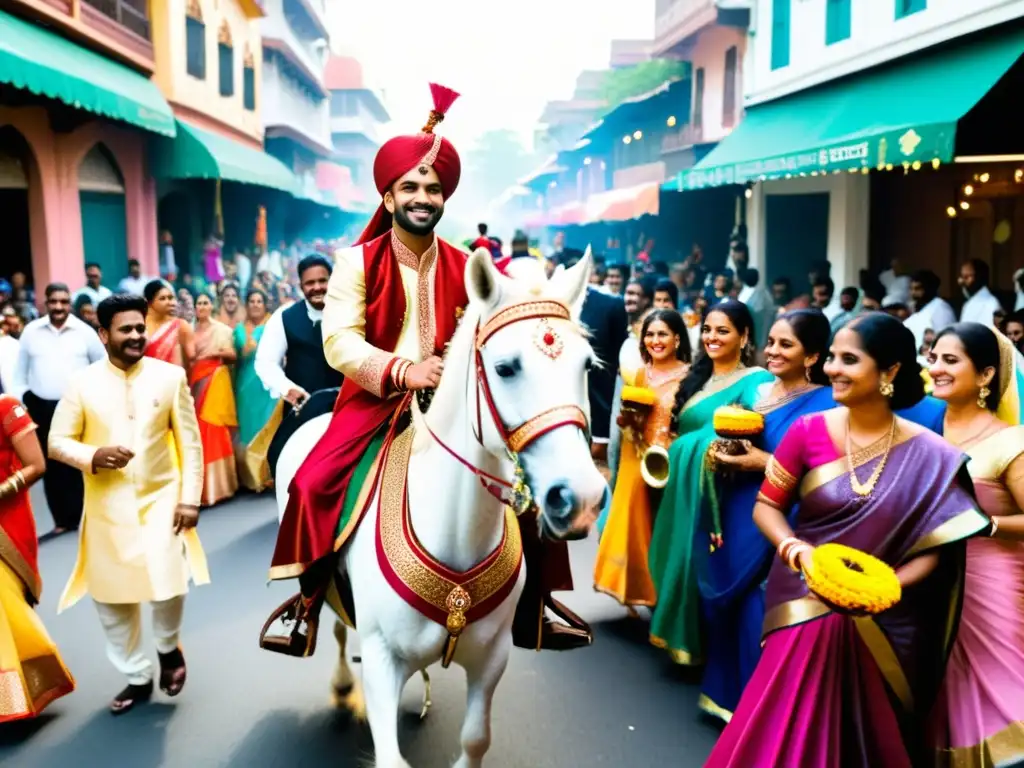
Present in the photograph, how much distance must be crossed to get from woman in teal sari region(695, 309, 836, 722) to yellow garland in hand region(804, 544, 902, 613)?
1.29 m

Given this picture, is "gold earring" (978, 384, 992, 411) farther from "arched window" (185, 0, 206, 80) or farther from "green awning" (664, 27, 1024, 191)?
"arched window" (185, 0, 206, 80)

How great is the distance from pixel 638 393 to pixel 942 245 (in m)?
11.5

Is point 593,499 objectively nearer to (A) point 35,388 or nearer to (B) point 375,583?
(B) point 375,583

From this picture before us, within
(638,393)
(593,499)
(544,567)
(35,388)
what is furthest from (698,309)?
(593,499)

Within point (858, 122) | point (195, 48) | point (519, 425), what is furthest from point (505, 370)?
point (195, 48)

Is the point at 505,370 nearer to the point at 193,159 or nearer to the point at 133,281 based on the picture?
the point at 133,281

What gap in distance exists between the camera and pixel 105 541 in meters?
4.42

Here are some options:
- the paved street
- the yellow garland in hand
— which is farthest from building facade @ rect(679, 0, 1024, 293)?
the yellow garland in hand

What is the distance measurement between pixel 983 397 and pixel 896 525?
0.95 m

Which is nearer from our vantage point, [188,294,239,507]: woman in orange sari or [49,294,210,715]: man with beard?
[49,294,210,715]: man with beard

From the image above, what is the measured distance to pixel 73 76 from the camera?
11125mm

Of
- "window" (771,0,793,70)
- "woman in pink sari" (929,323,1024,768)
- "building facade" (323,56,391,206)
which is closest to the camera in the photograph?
"woman in pink sari" (929,323,1024,768)

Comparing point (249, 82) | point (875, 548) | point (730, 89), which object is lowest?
point (875, 548)

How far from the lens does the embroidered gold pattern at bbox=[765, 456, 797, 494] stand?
3162 mm
